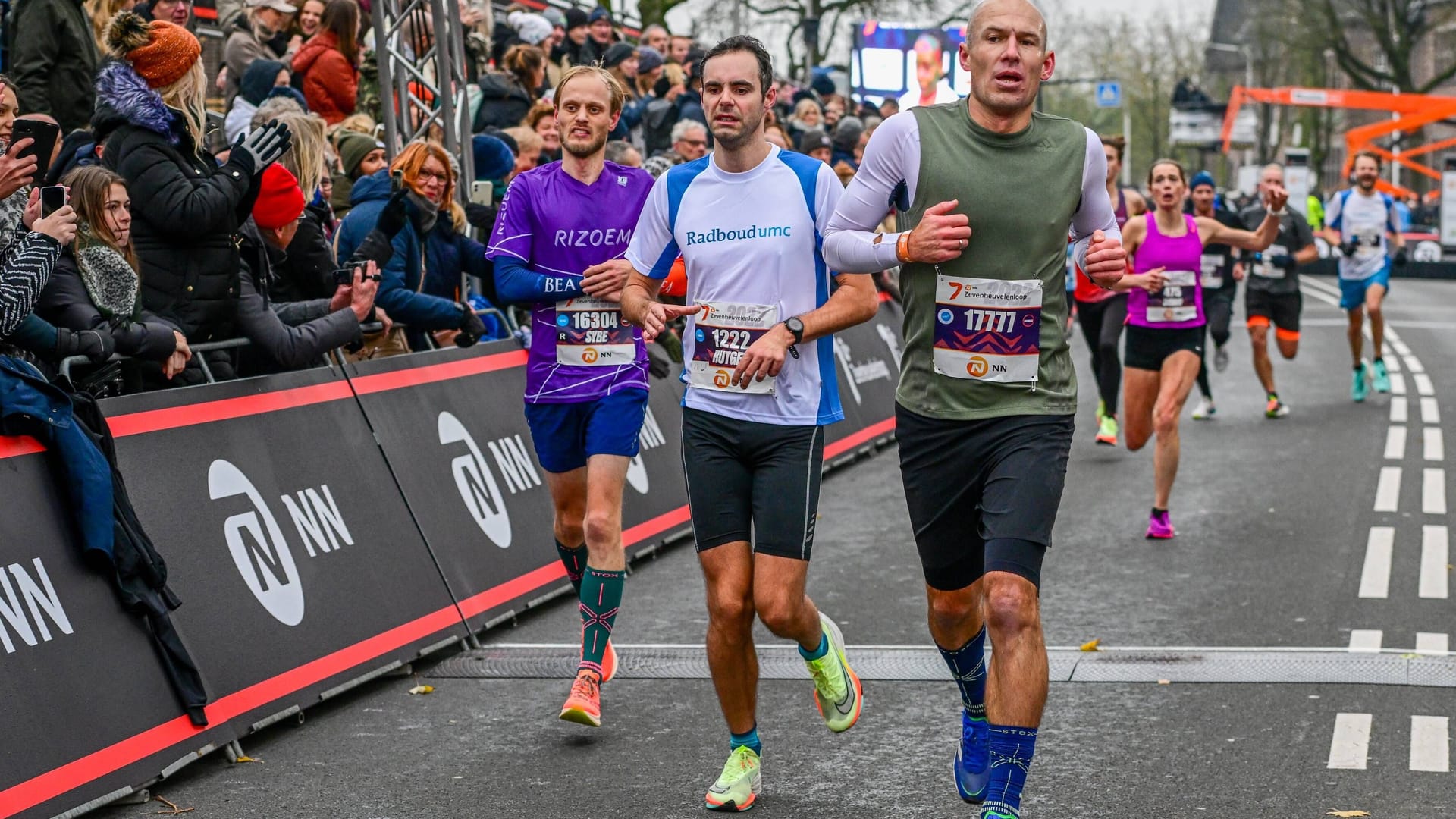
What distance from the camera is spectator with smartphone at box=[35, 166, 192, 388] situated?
623 cm

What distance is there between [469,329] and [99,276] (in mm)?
2786

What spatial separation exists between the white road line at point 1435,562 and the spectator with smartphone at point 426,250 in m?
4.67

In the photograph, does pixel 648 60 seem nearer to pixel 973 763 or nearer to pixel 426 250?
pixel 426 250

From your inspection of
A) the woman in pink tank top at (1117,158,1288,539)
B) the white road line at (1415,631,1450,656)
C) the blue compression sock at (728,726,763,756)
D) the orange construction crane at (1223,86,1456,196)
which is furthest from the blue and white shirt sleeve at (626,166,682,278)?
the orange construction crane at (1223,86,1456,196)

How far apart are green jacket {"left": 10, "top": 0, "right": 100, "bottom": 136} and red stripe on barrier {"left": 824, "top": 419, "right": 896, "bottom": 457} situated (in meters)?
5.88

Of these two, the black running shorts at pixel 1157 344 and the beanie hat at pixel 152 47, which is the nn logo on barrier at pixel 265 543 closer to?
the beanie hat at pixel 152 47

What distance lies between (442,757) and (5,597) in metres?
1.51

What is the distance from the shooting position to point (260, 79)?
418 inches

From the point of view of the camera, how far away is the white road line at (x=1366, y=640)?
7152 millimetres

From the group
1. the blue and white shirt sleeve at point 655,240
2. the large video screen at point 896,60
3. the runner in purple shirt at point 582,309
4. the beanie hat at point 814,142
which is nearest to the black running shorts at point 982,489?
the blue and white shirt sleeve at point 655,240

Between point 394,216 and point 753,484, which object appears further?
point 394,216

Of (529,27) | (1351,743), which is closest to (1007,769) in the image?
(1351,743)

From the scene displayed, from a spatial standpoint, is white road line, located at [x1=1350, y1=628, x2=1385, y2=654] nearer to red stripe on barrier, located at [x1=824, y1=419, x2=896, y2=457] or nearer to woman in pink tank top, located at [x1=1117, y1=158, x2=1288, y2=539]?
woman in pink tank top, located at [x1=1117, y1=158, x2=1288, y2=539]

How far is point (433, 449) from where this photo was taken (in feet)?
26.6
